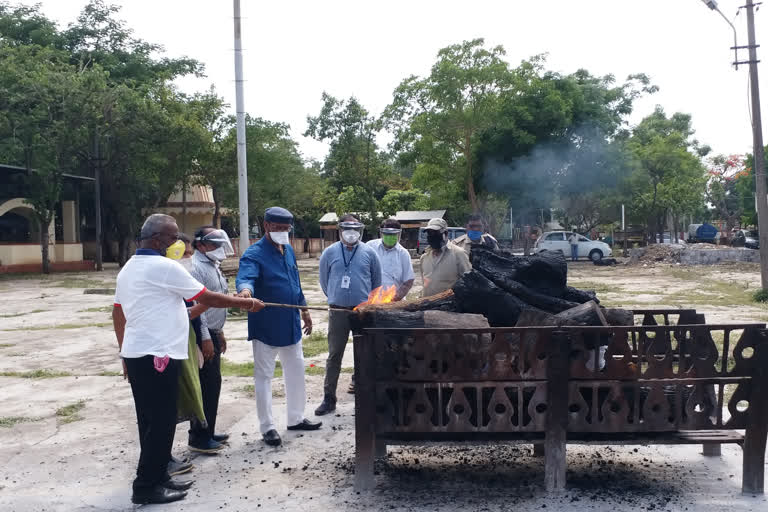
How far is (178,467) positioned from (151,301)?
1.38m

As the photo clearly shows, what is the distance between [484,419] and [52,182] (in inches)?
1042

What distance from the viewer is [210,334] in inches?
214

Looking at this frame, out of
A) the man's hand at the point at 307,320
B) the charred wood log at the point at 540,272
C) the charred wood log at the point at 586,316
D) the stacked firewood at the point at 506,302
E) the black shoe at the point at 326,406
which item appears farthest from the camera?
the black shoe at the point at 326,406

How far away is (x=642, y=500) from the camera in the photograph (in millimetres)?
4090

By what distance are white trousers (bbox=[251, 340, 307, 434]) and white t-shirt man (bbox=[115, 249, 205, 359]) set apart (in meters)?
1.43

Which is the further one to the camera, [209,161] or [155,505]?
[209,161]

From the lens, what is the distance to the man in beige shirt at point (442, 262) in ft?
21.8

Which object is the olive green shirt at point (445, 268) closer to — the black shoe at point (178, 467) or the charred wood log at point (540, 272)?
the charred wood log at point (540, 272)

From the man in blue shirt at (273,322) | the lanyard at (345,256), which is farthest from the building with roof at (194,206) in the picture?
the man in blue shirt at (273,322)

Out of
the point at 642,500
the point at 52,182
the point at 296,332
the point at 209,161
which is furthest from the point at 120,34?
the point at 642,500

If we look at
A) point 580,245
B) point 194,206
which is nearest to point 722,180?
point 580,245

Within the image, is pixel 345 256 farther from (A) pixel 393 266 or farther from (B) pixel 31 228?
(B) pixel 31 228

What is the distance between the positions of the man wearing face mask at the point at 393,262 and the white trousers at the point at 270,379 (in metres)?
1.64

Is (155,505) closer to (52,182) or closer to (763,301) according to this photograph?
(763,301)
